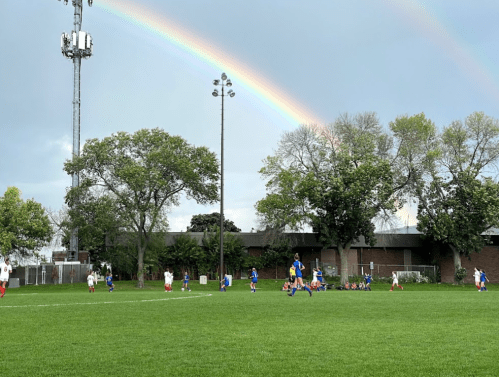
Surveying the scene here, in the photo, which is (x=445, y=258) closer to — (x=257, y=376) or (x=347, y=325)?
(x=347, y=325)

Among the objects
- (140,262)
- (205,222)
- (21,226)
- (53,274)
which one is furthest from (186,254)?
(205,222)

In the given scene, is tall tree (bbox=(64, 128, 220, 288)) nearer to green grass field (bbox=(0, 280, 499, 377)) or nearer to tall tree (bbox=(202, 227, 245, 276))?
tall tree (bbox=(202, 227, 245, 276))

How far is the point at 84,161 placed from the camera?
5506 cm

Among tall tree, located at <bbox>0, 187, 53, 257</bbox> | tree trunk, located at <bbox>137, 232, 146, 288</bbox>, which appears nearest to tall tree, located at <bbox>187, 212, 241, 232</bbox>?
tall tree, located at <bbox>0, 187, 53, 257</bbox>

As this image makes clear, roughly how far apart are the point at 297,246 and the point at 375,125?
16.7 m

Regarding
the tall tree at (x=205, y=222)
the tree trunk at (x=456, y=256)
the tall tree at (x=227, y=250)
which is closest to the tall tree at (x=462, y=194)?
the tree trunk at (x=456, y=256)

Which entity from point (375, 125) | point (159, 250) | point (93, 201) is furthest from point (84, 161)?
point (375, 125)

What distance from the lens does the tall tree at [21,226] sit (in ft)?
200

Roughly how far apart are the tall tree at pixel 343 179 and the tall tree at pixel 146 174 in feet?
24.0

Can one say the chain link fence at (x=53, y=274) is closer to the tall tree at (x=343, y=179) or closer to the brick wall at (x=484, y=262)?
the tall tree at (x=343, y=179)

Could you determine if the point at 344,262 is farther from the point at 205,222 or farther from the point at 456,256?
the point at 205,222

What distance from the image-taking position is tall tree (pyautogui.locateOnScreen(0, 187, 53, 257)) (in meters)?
61.1

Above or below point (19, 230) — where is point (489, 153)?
above

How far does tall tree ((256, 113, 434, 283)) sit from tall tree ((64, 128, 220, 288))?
24.0 ft
